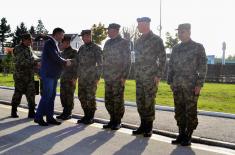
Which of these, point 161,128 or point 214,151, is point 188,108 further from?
point 161,128

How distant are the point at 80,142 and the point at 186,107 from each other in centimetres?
192

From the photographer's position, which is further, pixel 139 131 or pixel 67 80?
pixel 67 80

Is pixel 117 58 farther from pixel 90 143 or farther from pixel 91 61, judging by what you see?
pixel 90 143

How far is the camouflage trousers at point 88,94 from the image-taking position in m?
9.22

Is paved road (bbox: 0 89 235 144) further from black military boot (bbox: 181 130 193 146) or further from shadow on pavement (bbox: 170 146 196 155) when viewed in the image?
shadow on pavement (bbox: 170 146 196 155)

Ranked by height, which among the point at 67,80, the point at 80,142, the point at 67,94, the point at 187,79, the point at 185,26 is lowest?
the point at 80,142

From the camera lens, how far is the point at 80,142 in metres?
7.31

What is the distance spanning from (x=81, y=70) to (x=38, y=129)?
1.65 m

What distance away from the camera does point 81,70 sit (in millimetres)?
9289

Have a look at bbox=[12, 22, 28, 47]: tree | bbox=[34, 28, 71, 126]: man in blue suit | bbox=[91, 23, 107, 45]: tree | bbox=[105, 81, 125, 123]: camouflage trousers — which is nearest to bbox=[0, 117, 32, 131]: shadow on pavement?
bbox=[34, 28, 71, 126]: man in blue suit

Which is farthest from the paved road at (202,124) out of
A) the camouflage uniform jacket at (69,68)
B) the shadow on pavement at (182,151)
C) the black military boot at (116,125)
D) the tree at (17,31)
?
the tree at (17,31)

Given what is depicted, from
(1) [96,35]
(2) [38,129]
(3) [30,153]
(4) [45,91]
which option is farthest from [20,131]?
(1) [96,35]

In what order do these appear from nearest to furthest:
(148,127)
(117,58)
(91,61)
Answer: (148,127) < (117,58) < (91,61)

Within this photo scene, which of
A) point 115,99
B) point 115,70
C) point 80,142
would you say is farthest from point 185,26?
point 80,142
